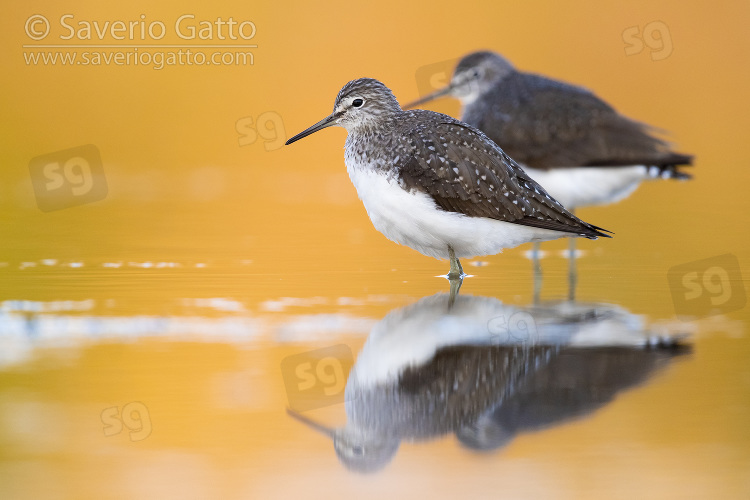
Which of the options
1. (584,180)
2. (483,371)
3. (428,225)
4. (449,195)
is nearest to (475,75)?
(584,180)

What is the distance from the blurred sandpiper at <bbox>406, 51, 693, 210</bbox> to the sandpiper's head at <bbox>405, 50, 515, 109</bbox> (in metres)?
0.81

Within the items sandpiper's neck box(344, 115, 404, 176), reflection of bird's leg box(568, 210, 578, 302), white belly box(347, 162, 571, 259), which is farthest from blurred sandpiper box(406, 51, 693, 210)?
white belly box(347, 162, 571, 259)

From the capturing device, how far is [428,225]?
6609 mm

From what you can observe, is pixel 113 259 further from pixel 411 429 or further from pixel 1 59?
pixel 1 59

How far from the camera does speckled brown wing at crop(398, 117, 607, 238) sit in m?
6.64

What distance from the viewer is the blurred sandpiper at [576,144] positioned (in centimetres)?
892

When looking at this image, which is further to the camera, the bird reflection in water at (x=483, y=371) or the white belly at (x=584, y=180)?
the white belly at (x=584, y=180)

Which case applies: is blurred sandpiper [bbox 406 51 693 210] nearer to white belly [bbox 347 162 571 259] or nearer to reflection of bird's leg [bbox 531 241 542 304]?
reflection of bird's leg [bbox 531 241 542 304]

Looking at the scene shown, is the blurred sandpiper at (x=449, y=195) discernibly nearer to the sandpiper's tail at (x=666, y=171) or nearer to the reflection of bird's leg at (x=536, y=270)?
the reflection of bird's leg at (x=536, y=270)

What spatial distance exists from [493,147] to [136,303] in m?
2.60

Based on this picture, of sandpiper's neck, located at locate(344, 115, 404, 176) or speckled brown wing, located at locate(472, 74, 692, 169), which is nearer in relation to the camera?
sandpiper's neck, located at locate(344, 115, 404, 176)

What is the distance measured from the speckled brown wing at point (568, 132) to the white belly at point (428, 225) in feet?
7.56


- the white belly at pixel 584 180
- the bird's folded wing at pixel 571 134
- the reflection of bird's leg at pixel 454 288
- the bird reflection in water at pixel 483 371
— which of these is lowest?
the bird reflection in water at pixel 483 371

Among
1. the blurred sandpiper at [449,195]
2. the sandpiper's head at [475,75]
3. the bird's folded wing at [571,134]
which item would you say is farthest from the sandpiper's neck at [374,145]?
the sandpiper's head at [475,75]
